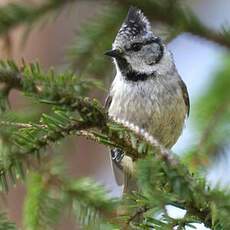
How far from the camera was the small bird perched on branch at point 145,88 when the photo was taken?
133 inches

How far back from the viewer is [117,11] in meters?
3.03

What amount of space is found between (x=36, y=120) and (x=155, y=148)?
52.2 inches

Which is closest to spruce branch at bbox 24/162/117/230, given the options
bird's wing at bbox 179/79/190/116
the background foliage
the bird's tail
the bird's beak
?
the background foliage

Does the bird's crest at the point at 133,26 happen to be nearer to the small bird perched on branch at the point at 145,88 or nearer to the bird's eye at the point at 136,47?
the small bird perched on branch at the point at 145,88

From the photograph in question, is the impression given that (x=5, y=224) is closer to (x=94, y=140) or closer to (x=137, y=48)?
(x=94, y=140)

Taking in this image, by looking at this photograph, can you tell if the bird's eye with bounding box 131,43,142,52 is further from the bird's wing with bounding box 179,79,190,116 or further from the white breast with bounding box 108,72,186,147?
the bird's wing with bounding box 179,79,190,116

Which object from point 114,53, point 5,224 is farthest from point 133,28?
point 5,224

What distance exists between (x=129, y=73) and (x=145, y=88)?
21 centimetres

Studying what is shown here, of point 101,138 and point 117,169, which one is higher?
point 101,138

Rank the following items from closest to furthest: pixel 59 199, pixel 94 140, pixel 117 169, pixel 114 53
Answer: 1. pixel 94 140
2. pixel 59 199
3. pixel 114 53
4. pixel 117 169

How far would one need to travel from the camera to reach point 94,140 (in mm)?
2014

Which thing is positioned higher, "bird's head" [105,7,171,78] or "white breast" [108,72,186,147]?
"bird's head" [105,7,171,78]

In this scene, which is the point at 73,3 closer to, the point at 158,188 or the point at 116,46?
the point at 116,46

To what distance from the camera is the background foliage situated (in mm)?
1558
